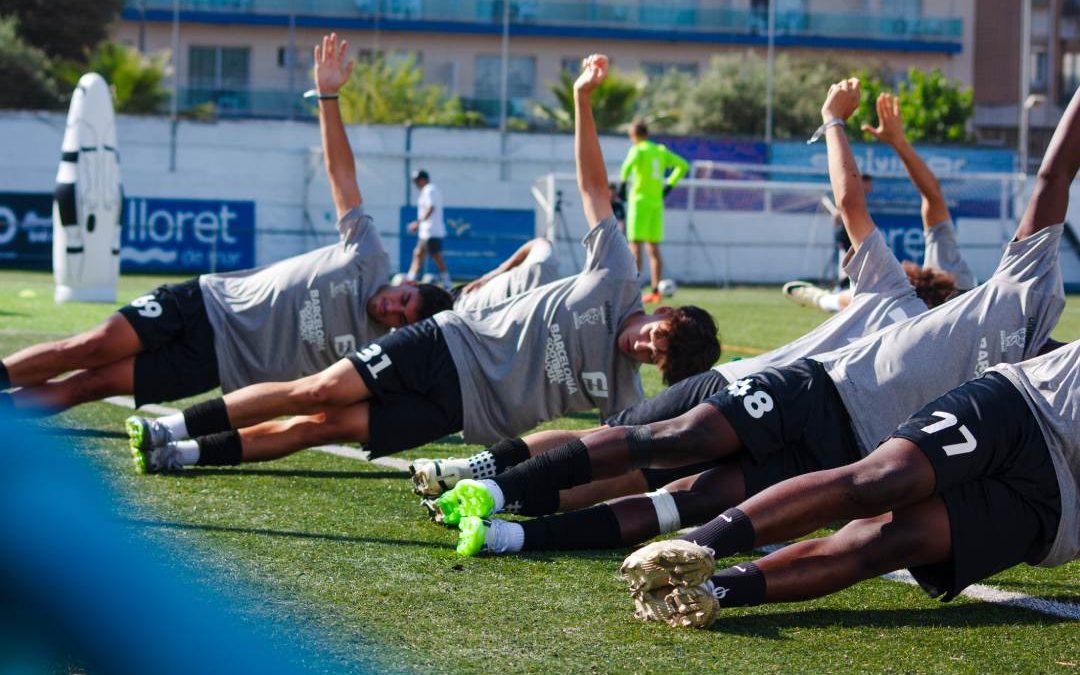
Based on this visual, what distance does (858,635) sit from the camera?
4059 millimetres

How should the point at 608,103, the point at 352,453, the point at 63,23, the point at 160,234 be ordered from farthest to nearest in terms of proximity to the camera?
the point at 63,23
the point at 608,103
the point at 160,234
the point at 352,453

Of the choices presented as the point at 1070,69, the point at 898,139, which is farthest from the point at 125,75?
the point at 1070,69

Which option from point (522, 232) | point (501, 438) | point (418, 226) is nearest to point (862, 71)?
point (522, 232)

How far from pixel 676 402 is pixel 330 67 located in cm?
302

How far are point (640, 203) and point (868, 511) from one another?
1583 centimetres

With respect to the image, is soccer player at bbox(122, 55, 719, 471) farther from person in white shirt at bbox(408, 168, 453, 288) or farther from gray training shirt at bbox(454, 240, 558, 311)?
person in white shirt at bbox(408, 168, 453, 288)

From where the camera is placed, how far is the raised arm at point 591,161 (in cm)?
598

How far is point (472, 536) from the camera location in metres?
4.88

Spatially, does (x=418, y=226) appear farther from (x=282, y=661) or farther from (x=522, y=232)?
(x=282, y=661)

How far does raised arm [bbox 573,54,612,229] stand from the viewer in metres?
5.98

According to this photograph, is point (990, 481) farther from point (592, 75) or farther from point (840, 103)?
point (592, 75)

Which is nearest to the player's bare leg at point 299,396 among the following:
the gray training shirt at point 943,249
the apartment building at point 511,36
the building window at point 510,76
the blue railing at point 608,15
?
the gray training shirt at point 943,249

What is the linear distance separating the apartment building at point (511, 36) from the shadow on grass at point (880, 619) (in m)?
40.3

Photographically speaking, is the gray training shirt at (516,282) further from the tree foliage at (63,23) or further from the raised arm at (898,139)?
the tree foliage at (63,23)
